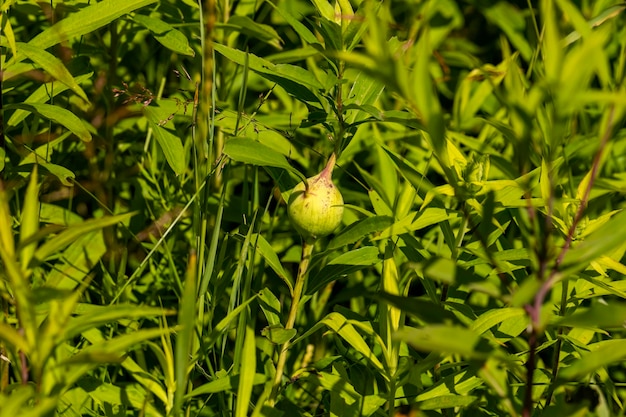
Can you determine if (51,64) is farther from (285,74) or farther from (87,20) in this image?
(285,74)

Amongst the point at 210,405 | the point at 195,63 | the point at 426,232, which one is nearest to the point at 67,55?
the point at 195,63

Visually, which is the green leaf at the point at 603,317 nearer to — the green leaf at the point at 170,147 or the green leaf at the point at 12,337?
the green leaf at the point at 12,337

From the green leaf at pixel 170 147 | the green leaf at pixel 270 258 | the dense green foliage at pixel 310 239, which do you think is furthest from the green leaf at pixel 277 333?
the green leaf at pixel 170 147

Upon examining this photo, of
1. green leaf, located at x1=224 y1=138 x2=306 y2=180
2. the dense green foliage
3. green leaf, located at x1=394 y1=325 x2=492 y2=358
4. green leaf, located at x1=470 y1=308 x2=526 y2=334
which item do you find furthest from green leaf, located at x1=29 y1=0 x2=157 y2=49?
green leaf, located at x1=394 y1=325 x2=492 y2=358

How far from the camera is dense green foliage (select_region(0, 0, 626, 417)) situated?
2.84 feet

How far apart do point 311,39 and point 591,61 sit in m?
0.67

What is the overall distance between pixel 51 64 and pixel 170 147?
25 centimetres

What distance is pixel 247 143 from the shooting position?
1275mm

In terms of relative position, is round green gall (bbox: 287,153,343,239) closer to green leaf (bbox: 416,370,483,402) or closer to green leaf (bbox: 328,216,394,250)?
green leaf (bbox: 328,216,394,250)

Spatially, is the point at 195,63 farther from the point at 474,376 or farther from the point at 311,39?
the point at 474,376

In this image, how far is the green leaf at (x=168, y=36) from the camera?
1.61m

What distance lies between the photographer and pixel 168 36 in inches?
64.3

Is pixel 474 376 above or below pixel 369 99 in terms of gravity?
below

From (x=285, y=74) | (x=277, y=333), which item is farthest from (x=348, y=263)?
(x=285, y=74)
